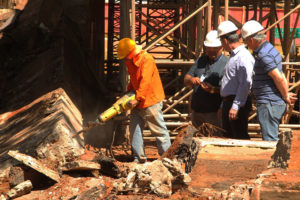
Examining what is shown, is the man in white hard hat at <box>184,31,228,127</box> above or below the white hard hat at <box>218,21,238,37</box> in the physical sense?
below

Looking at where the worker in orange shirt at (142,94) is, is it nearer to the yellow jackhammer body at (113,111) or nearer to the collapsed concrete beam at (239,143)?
the yellow jackhammer body at (113,111)

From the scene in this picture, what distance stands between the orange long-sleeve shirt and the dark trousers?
3.37 feet

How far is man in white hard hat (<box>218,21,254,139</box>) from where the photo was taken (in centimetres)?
577

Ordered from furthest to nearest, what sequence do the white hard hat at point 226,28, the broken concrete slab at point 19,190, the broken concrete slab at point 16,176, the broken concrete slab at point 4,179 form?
the white hard hat at point 226,28 → the broken concrete slab at point 4,179 → the broken concrete slab at point 16,176 → the broken concrete slab at point 19,190

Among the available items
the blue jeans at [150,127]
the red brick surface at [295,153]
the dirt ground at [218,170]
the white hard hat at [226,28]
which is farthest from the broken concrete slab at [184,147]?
the white hard hat at [226,28]

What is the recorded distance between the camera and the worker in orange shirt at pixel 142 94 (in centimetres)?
639

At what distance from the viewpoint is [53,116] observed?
6824 millimetres

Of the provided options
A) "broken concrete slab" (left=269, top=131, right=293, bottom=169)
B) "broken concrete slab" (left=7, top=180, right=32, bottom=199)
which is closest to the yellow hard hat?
"broken concrete slab" (left=7, top=180, right=32, bottom=199)

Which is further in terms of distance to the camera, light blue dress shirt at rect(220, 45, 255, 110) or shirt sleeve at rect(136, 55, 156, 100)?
shirt sleeve at rect(136, 55, 156, 100)

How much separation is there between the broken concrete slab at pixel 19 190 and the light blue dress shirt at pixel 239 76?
2633 mm

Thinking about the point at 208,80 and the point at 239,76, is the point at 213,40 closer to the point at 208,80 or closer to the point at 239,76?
the point at 208,80

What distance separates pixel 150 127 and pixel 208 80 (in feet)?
3.50

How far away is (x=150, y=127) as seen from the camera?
21.7 feet

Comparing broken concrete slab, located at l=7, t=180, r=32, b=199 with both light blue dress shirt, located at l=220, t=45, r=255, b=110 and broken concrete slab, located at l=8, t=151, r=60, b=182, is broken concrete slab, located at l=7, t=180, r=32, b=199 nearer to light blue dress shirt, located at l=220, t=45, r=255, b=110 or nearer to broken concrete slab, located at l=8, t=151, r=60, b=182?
broken concrete slab, located at l=8, t=151, r=60, b=182
